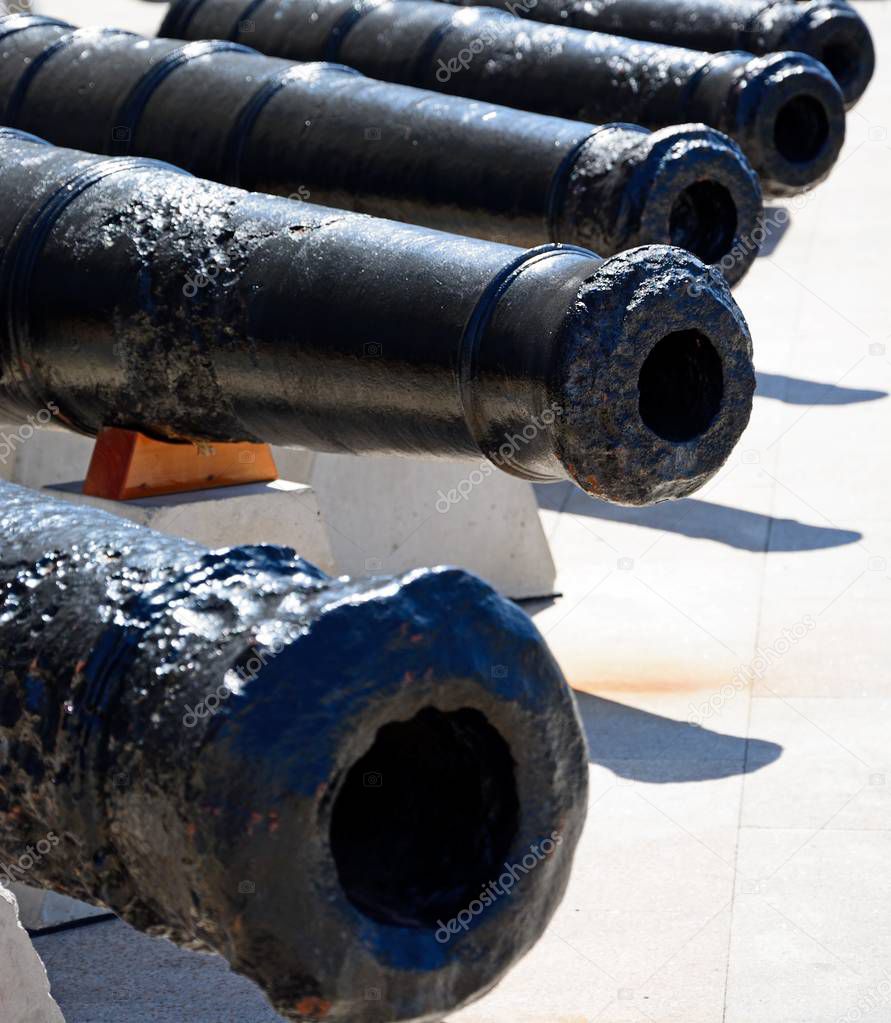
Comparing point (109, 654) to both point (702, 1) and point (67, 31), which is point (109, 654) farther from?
point (702, 1)

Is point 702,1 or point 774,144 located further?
point 702,1

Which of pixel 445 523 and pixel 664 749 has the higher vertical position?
pixel 664 749

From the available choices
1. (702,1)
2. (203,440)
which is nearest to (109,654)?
(203,440)

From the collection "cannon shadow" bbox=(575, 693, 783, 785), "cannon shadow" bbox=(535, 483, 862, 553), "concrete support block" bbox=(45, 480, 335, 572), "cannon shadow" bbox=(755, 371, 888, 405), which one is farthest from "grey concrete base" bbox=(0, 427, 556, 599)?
"cannon shadow" bbox=(755, 371, 888, 405)

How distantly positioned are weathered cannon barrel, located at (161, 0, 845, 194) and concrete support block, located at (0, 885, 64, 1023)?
511 cm

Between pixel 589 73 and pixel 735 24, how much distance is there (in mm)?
2325

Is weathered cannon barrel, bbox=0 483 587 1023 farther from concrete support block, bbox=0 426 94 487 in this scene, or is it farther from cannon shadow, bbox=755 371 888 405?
cannon shadow, bbox=755 371 888 405

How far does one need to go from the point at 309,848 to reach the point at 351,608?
0.72ft

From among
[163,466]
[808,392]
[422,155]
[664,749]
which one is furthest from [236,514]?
[808,392]

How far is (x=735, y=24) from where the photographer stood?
10.5 meters

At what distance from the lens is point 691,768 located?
19.0ft

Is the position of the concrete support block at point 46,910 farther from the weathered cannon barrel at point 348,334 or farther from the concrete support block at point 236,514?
the weathered cannon barrel at point 348,334

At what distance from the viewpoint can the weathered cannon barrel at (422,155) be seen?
6320 mm

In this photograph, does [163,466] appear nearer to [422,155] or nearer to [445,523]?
[422,155]
